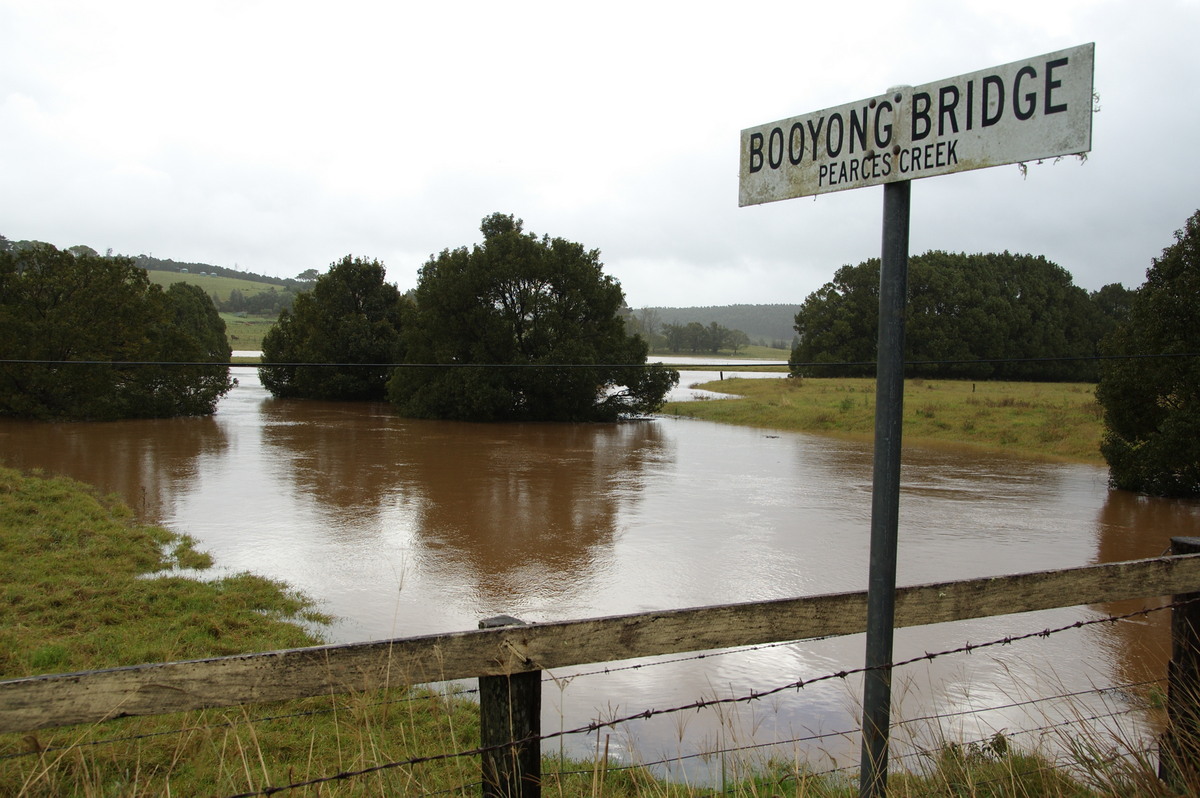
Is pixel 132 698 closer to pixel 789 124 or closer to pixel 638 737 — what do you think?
→ pixel 789 124

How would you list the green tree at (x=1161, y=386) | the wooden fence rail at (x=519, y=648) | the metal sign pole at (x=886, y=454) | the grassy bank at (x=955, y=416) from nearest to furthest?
the wooden fence rail at (x=519, y=648) < the metal sign pole at (x=886, y=454) < the green tree at (x=1161, y=386) < the grassy bank at (x=955, y=416)

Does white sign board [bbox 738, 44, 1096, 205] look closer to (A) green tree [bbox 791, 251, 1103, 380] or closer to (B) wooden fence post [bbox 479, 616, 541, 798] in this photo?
(B) wooden fence post [bbox 479, 616, 541, 798]

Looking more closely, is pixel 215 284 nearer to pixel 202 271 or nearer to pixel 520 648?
pixel 202 271

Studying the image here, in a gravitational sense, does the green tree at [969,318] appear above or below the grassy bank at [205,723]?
above

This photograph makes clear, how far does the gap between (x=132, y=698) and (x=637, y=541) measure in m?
10.1

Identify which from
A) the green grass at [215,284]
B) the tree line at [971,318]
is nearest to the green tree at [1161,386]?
the tree line at [971,318]

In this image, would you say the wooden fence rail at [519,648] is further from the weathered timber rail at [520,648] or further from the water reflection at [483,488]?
the water reflection at [483,488]

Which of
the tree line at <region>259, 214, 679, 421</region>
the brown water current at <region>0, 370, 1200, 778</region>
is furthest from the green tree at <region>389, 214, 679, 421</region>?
the brown water current at <region>0, 370, 1200, 778</region>

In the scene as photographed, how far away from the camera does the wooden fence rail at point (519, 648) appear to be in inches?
80.7

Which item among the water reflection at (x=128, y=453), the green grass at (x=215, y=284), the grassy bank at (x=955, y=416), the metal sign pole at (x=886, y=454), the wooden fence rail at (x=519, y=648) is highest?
the green grass at (x=215, y=284)

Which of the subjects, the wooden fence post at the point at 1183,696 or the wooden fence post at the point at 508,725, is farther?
the wooden fence post at the point at 1183,696

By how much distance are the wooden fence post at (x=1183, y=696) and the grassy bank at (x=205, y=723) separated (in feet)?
0.74

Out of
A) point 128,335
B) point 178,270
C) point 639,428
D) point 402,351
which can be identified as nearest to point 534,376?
point 639,428

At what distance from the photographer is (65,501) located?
1234cm
